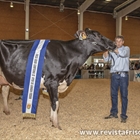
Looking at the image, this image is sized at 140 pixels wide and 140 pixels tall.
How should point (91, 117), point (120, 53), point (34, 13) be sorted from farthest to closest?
point (34, 13)
point (91, 117)
point (120, 53)

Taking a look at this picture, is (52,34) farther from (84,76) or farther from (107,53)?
(107,53)

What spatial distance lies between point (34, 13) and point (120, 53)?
17.9 m

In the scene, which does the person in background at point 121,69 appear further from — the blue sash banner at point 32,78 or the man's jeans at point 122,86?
the blue sash banner at point 32,78

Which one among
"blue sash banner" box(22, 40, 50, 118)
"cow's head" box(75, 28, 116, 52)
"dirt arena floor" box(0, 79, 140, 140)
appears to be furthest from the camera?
"cow's head" box(75, 28, 116, 52)

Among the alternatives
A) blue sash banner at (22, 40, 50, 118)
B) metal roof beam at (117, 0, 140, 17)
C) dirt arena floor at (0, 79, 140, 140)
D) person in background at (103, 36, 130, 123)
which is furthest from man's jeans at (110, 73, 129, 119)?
metal roof beam at (117, 0, 140, 17)

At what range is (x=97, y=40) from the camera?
12.7ft

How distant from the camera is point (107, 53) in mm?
4270

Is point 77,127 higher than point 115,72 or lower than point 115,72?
lower

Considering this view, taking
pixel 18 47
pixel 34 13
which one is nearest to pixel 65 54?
pixel 18 47

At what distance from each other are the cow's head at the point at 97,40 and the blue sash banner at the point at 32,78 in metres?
0.77

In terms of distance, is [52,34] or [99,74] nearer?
[99,74]

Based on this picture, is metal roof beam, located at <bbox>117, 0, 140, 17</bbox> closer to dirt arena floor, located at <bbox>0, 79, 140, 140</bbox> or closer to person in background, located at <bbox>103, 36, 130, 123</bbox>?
dirt arena floor, located at <bbox>0, 79, 140, 140</bbox>

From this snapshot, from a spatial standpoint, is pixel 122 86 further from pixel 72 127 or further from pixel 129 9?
pixel 129 9

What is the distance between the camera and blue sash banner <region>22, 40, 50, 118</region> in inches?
146
